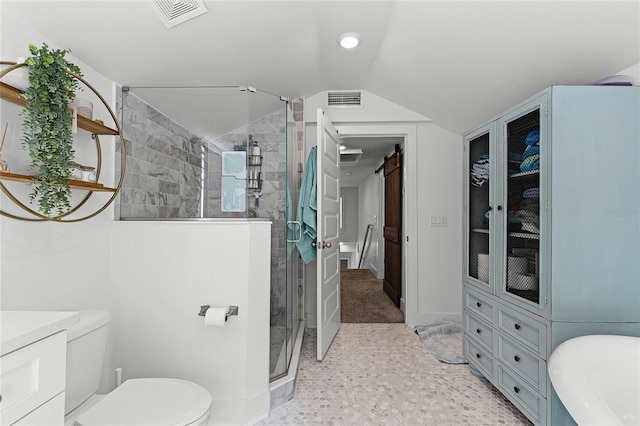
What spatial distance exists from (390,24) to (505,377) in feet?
7.62

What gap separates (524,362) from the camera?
5.50 ft

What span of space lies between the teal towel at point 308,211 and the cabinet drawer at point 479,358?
1.36 meters

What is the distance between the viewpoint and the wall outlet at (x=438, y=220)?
322cm

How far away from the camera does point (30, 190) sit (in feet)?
4.33

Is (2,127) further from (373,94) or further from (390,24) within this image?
(373,94)

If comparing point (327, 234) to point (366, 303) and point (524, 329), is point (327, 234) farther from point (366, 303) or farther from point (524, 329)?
point (366, 303)

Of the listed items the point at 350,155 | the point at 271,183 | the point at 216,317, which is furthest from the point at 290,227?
the point at 350,155

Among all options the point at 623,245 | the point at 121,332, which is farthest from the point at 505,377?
the point at 121,332

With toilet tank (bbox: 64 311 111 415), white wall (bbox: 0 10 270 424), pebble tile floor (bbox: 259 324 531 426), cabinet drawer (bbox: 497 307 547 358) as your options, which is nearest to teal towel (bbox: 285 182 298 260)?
white wall (bbox: 0 10 270 424)

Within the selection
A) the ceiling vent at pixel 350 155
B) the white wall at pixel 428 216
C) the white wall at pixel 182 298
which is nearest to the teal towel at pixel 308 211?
the white wall at pixel 428 216

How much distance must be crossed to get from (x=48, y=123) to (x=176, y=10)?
79 centimetres

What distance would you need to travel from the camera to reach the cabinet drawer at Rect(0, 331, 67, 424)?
711 millimetres

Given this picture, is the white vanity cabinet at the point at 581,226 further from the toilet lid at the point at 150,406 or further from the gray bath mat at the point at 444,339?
the toilet lid at the point at 150,406

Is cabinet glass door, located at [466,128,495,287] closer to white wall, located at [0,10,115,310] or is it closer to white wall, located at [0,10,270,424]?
white wall, located at [0,10,270,424]
